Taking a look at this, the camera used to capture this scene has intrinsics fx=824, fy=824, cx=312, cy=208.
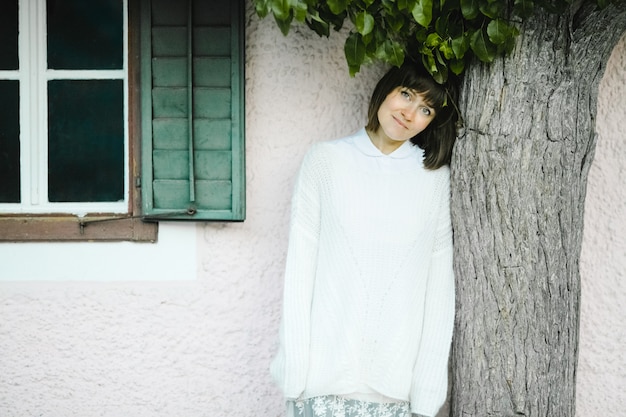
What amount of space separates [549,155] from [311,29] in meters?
0.88

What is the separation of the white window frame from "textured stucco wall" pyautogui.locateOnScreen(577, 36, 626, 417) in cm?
165

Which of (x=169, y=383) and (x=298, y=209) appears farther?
(x=169, y=383)

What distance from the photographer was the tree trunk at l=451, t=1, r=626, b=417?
2.48 m

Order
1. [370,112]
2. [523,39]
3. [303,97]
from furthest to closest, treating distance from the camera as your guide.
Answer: [303,97], [370,112], [523,39]

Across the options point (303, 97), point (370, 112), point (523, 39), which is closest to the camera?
point (523, 39)

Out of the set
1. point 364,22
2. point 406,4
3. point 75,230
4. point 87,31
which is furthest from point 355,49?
point 75,230

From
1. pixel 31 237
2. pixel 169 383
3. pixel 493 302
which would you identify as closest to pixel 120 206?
pixel 31 237

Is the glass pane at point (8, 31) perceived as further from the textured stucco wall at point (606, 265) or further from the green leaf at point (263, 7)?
the textured stucco wall at point (606, 265)

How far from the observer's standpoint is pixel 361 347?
2.55m

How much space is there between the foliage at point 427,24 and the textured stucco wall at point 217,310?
382 millimetres

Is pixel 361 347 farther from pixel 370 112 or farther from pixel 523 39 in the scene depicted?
pixel 523 39

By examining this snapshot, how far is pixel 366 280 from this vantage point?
254 centimetres

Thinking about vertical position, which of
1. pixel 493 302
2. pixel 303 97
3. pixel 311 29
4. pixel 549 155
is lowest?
pixel 493 302

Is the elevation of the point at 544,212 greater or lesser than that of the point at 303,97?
lesser
